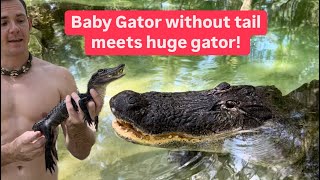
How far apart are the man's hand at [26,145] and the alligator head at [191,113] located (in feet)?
1.08

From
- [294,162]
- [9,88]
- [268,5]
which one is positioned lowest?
[294,162]

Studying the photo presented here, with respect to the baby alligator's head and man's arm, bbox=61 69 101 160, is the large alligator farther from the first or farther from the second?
the baby alligator's head

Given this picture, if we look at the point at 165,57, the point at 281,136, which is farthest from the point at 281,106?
the point at 165,57

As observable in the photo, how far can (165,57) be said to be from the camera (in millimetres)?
2006

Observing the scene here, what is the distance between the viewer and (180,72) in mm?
2359

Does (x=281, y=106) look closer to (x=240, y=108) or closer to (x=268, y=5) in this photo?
(x=240, y=108)

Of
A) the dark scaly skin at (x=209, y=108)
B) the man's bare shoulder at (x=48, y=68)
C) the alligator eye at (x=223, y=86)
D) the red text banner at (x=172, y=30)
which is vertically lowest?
the dark scaly skin at (x=209, y=108)

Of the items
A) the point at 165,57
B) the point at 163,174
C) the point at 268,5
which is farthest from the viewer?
the point at 163,174

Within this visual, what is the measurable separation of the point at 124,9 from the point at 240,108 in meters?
0.54

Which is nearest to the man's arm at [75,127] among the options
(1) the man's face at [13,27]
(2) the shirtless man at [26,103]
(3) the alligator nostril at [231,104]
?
(2) the shirtless man at [26,103]

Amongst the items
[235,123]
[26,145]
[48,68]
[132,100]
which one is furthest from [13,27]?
[235,123]

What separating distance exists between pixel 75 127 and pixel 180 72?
79 cm

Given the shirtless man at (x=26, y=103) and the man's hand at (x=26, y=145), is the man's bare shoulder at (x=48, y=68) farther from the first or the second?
the man's hand at (x=26, y=145)

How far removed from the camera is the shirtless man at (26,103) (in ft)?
5.26
